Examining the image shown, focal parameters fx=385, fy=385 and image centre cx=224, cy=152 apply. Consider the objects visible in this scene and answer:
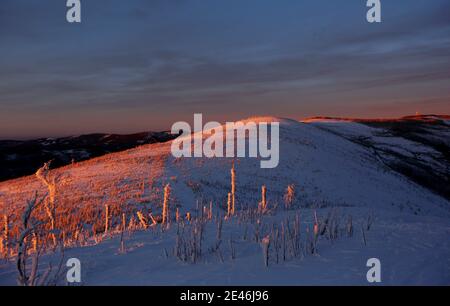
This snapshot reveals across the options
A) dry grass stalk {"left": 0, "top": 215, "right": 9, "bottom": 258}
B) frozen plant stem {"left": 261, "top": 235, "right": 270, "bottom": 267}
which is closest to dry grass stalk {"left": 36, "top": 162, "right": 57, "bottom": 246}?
dry grass stalk {"left": 0, "top": 215, "right": 9, "bottom": 258}

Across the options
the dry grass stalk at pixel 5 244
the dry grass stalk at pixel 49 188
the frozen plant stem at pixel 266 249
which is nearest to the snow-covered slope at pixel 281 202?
the frozen plant stem at pixel 266 249

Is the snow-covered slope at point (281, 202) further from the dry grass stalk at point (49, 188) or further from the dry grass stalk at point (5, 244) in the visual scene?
the dry grass stalk at point (49, 188)

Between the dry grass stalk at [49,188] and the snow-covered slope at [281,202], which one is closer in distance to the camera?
the snow-covered slope at [281,202]

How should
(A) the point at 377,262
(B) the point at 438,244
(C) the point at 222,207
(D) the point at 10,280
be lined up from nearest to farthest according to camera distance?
(D) the point at 10,280, (A) the point at 377,262, (B) the point at 438,244, (C) the point at 222,207

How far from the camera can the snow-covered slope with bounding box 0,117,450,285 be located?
6102 millimetres

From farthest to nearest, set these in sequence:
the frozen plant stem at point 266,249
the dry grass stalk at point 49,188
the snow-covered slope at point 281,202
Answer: the dry grass stalk at point 49,188
the frozen plant stem at point 266,249
the snow-covered slope at point 281,202

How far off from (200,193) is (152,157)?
9.70m

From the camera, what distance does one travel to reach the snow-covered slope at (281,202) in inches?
240

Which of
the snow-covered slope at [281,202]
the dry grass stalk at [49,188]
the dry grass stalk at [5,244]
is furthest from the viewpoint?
the dry grass stalk at [49,188]

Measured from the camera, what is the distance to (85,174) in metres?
25.4

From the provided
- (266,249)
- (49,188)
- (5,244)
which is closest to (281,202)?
(49,188)

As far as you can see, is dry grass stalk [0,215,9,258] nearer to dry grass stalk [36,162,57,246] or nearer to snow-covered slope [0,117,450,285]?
snow-covered slope [0,117,450,285]
